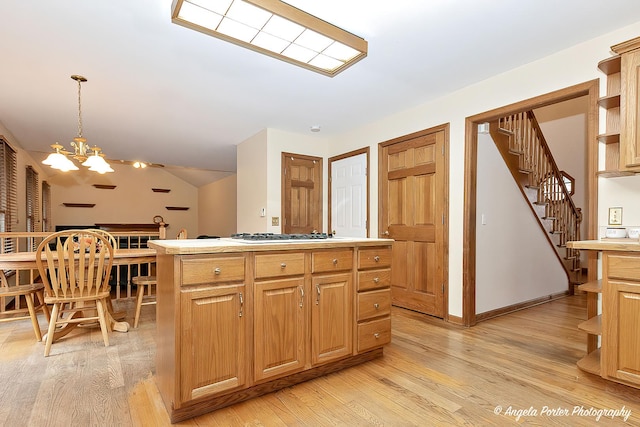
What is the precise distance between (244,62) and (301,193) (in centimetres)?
241

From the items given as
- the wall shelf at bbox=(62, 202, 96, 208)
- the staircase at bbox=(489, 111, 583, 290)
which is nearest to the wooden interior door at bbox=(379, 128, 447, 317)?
the staircase at bbox=(489, 111, 583, 290)

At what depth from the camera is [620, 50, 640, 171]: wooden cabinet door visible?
2.01 meters

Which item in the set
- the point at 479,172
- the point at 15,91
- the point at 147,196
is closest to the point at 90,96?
the point at 15,91

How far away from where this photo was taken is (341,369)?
2258mm

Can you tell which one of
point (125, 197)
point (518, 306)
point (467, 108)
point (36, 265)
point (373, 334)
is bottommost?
point (518, 306)

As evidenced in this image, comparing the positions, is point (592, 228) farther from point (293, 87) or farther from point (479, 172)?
point (293, 87)

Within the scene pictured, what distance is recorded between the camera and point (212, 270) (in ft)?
5.60

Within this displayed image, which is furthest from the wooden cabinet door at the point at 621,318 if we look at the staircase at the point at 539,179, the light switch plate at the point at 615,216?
the staircase at the point at 539,179

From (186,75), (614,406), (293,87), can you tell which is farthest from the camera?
(293,87)

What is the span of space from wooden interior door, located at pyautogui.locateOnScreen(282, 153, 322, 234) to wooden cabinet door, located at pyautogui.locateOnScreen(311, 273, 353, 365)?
2.64 meters

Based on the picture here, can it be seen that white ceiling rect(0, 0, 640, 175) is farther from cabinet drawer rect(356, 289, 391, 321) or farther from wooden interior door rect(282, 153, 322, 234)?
cabinet drawer rect(356, 289, 391, 321)

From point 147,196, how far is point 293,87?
8067mm

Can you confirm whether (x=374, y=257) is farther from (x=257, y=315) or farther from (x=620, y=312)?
(x=620, y=312)

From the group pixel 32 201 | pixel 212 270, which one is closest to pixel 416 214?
pixel 212 270
